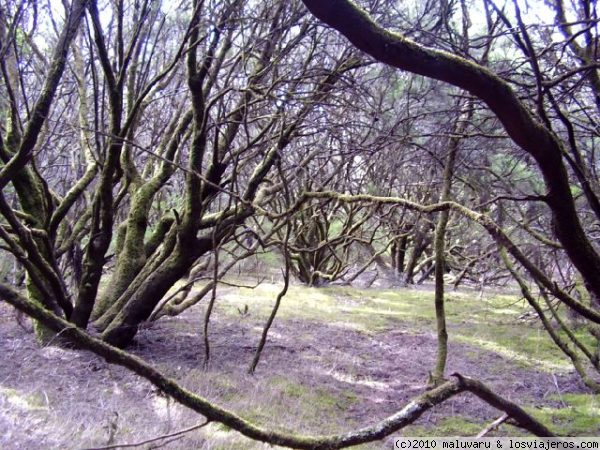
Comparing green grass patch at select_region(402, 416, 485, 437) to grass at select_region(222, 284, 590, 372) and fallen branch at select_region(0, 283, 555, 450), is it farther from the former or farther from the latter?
grass at select_region(222, 284, 590, 372)

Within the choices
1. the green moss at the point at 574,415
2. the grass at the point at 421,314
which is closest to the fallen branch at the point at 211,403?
the green moss at the point at 574,415

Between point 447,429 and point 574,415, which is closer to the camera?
point 447,429

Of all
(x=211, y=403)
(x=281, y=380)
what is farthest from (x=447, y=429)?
→ (x=211, y=403)

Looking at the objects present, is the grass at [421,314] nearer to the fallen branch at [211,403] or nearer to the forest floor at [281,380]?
the forest floor at [281,380]

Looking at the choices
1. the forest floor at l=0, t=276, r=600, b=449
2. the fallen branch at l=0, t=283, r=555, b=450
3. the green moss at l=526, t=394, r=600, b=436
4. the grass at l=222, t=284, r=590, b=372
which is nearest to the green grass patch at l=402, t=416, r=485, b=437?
the forest floor at l=0, t=276, r=600, b=449

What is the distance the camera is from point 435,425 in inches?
134

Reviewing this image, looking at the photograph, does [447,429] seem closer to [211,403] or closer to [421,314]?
[211,403]

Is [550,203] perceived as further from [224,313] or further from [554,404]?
[224,313]

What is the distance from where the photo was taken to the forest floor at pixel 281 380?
279cm

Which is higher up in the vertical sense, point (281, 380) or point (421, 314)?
point (421, 314)

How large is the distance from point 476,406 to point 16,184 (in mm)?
4496

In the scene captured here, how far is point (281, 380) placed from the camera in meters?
4.16

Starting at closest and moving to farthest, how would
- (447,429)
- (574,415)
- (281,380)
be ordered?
(447,429)
(574,415)
(281,380)

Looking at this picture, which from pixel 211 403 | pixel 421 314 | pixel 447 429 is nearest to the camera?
pixel 211 403
